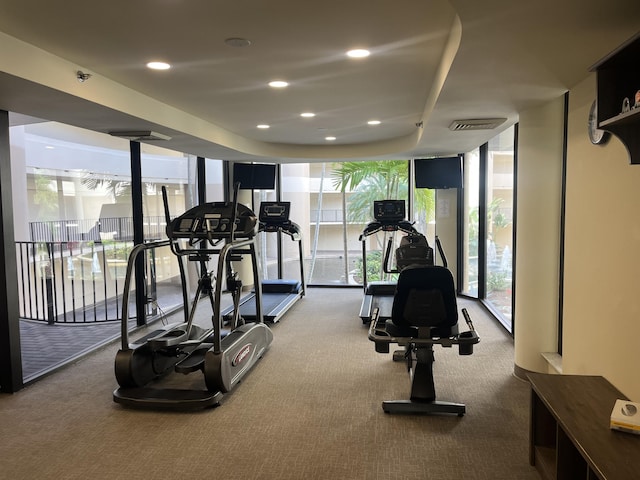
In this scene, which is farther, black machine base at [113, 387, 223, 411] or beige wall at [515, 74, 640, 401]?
black machine base at [113, 387, 223, 411]

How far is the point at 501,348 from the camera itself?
204 inches

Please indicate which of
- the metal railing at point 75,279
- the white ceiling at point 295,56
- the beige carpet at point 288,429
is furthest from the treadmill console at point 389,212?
the metal railing at point 75,279

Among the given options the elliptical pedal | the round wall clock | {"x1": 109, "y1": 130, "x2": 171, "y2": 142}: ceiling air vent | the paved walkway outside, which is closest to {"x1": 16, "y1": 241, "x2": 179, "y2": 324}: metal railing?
the paved walkway outside

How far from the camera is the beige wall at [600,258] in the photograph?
2545 millimetres

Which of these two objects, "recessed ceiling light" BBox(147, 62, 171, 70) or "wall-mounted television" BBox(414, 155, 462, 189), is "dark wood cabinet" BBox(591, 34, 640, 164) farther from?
"wall-mounted television" BBox(414, 155, 462, 189)

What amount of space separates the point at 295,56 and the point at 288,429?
260cm

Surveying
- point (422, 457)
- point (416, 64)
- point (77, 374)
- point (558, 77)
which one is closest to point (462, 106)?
point (416, 64)

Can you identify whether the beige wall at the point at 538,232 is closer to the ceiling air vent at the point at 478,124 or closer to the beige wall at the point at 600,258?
the ceiling air vent at the point at 478,124

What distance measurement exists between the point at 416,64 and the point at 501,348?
320cm

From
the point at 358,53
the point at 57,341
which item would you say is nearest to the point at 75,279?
the point at 57,341

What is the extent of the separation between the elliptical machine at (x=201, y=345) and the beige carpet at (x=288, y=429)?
5.3 inches

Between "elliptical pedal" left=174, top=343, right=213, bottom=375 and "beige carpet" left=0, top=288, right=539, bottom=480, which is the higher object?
"elliptical pedal" left=174, top=343, right=213, bottom=375

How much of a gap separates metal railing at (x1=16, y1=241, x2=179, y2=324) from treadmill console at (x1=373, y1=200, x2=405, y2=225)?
325cm

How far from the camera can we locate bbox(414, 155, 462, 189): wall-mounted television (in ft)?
23.4
